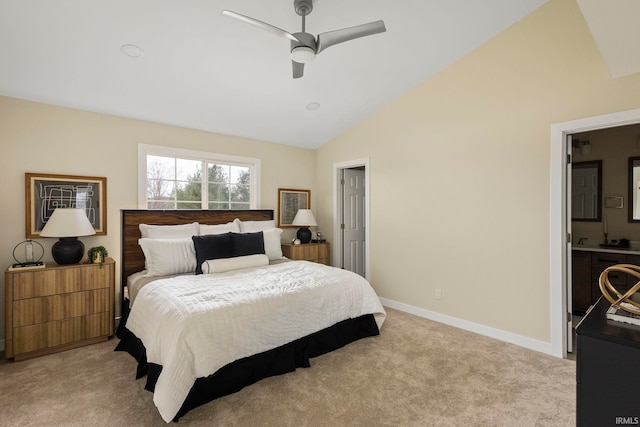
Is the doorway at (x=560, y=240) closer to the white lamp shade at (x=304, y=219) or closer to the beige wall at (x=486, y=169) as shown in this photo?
the beige wall at (x=486, y=169)

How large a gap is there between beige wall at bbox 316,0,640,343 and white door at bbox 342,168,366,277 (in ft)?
2.75

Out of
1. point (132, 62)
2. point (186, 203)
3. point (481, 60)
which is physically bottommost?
point (186, 203)

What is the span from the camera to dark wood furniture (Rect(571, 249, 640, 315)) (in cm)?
336

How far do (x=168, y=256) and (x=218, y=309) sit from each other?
1408 millimetres

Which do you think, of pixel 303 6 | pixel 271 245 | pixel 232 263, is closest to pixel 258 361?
pixel 232 263

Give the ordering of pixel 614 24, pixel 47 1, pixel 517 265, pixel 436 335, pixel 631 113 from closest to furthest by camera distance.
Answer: pixel 614 24 < pixel 47 1 < pixel 631 113 < pixel 517 265 < pixel 436 335

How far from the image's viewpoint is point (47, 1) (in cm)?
210

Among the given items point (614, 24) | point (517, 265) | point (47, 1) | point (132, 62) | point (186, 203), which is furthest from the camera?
point (186, 203)

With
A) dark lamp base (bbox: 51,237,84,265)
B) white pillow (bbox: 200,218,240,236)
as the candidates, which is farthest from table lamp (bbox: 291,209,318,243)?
dark lamp base (bbox: 51,237,84,265)

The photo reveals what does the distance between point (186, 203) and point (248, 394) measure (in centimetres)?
271

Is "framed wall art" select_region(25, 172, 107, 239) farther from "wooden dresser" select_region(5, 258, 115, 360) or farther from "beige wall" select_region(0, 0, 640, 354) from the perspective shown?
"wooden dresser" select_region(5, 258, 115, 360)

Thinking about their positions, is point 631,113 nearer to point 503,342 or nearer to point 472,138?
point 472,138

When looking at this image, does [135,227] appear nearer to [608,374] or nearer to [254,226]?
[254,226]

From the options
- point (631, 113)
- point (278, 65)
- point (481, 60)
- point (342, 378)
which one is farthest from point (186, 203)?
point (631, 113)
